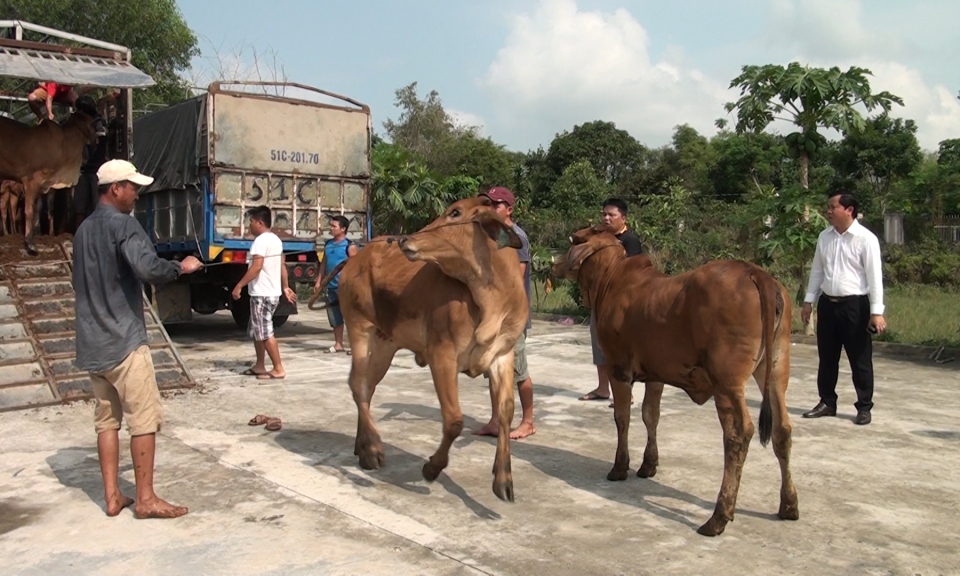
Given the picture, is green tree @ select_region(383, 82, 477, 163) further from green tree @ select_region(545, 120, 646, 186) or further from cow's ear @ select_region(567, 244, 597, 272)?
cow's ear @ select_region(567, 244, 597, 272)

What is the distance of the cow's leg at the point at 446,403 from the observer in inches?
205

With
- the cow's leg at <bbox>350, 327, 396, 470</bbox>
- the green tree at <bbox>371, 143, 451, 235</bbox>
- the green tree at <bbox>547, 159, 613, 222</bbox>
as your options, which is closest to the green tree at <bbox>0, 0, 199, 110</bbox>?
the green tree at <bbox>371, 143, 451, 235</bbox>

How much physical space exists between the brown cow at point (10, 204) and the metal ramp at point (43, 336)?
1.06 m

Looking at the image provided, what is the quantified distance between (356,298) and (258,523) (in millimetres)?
1855

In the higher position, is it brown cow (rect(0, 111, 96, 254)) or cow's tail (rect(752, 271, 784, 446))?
brown cow (rect(0, 111, 96, 254))

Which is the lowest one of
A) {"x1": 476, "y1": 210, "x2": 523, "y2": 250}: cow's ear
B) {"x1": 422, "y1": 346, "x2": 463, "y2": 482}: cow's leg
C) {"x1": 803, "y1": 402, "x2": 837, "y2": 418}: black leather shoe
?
{"x1": 803, "y1": 402, "x2": 837, "y2": 418}: black leather shoe

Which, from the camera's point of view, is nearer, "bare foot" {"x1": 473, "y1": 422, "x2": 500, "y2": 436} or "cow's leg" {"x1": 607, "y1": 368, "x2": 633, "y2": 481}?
"cow's leg" {"x1": 607, "y1": 368, "x2": 633, "y2": 481}

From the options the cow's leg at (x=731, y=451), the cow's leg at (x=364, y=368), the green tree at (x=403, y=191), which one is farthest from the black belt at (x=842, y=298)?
the green tree at (x=403, y=191)

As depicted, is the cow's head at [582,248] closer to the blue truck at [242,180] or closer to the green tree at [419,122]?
the blue truck at [242,180]

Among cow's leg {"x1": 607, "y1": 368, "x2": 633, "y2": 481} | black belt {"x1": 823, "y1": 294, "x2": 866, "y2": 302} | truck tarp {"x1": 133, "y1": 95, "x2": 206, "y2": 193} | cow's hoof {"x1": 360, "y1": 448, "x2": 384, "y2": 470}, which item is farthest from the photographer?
truck tarp {"x1": 133, "y1": 95, "x2": 206, "y2": 193}

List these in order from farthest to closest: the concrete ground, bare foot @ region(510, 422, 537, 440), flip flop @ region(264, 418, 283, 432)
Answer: flip flop @ region(264, 418, 283, 432), bare foot @ region(510, 422, 537, 440), the concrete ground

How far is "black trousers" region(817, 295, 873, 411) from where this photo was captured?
24.6ft

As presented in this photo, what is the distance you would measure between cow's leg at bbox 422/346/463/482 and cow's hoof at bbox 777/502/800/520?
184 cm

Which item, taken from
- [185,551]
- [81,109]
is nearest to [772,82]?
[81,109]
